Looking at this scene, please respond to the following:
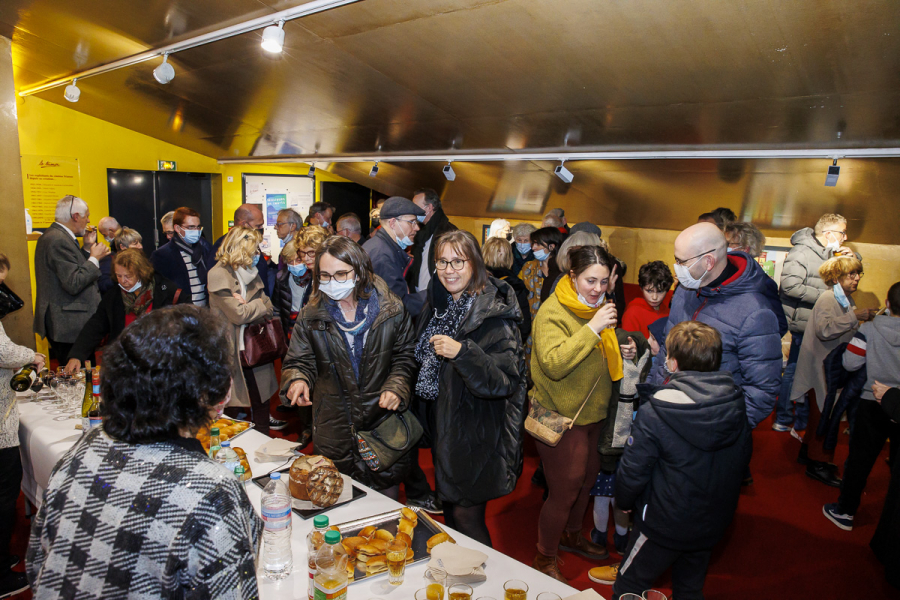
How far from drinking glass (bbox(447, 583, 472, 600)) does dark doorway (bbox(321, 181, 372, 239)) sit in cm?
884

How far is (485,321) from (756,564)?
2.09 meters

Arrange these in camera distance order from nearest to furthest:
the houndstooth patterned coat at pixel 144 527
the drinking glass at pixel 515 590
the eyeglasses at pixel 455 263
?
1. the houndstooth patterned coat at pixel 144 527
2. the drinking glass at pixel 515 590
3. the eyeglasses at pixel 455 263

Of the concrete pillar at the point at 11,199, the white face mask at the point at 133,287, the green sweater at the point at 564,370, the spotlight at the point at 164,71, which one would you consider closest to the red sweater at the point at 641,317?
the green sweater at the point at 564,370

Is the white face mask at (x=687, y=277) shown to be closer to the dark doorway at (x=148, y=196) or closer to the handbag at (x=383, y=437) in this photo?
the handbag at (x=383, y=437)

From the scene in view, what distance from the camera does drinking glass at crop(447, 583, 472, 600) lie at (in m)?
1.39

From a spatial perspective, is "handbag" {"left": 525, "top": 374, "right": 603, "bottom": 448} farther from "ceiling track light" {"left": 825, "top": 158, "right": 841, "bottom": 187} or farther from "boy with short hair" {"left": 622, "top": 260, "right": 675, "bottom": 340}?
"ceiling track light" {"left": 825, "top": 158, "right": 841, "bottom": 187}


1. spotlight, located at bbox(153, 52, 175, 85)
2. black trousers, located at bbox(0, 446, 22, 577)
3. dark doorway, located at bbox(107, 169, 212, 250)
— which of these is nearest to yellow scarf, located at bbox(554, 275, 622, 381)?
black trousers, located at bbox(0, 446, 22, 577)

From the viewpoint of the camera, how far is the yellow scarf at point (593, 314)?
2.40 m

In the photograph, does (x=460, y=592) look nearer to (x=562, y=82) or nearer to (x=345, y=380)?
(x=345, y=380)

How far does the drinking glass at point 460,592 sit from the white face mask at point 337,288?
4.16ft

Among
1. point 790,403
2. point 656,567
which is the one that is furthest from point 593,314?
point 790,403

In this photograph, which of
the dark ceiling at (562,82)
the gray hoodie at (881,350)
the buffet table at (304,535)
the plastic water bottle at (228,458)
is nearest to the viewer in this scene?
the buffet table at (304,535)

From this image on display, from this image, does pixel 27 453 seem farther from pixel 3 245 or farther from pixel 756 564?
pixel 756 564

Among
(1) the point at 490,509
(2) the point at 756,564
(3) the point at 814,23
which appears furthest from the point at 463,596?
(3) the point at 814,23
